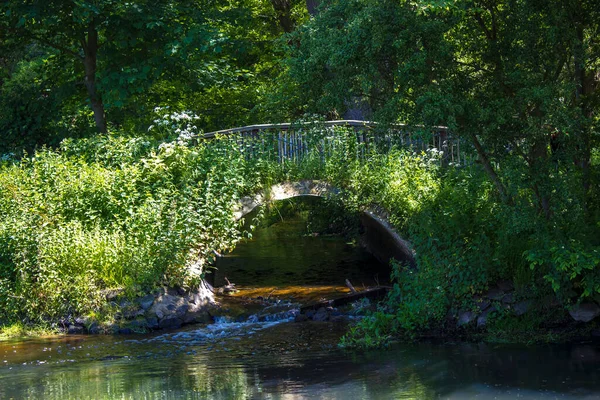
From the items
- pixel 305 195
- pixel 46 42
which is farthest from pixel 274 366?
pixel 46 42

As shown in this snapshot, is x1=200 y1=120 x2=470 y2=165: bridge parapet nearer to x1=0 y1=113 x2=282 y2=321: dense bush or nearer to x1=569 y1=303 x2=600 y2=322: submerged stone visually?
x1=0 y1=113 x2=282 y2=321: dense bush

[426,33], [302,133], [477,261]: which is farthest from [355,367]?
[302,133]

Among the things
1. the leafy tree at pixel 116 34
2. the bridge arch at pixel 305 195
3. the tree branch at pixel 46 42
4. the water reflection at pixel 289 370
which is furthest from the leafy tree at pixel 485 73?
the tree branch at pixel 46 42

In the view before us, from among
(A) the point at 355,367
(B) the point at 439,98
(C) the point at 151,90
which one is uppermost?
(C) the point at 151,90

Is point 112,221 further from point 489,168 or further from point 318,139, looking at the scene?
point 489,168

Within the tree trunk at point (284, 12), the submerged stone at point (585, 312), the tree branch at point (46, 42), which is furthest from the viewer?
the tree trunk at point (284, 12)

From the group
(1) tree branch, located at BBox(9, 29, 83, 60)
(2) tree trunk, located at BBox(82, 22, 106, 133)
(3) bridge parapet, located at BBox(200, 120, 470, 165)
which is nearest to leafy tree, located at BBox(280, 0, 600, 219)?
(3) bridge parapet, located at BBox(200, 120, 470, 165)

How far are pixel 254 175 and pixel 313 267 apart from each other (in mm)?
4365

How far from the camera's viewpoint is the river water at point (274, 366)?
1063 centimetres

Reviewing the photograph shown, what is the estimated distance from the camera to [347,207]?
17.4 m

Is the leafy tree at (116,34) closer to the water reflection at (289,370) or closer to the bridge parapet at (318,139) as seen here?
the bridge parapet at (318,139)

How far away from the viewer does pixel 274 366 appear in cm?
1217

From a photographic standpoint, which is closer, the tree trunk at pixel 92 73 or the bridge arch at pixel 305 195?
the bridge arch at pixel 305 195

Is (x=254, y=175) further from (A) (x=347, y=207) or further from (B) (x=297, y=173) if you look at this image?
(A) (x=347, y=207)
